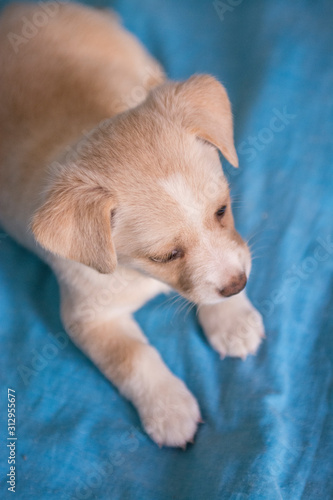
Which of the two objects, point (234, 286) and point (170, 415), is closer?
point (234, 286)

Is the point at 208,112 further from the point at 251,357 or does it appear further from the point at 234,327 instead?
the point at 251,357

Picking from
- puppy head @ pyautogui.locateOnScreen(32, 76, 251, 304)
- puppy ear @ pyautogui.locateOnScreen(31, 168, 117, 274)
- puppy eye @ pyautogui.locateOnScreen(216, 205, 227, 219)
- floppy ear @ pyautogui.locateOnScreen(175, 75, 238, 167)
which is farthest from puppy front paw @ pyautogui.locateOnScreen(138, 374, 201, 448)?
floppy ear @ pyautogui.locateOnScreen(175, 75, 238, 167)

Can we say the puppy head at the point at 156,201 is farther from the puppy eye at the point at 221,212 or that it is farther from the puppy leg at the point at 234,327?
the puppy leg at the point at 234,327

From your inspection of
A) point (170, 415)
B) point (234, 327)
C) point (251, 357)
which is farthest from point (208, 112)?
point (170, 415)

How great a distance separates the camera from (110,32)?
351 centimetres

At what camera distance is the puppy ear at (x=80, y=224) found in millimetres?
2045

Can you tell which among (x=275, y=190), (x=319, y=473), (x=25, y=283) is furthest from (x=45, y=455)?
(x=275, y=190)

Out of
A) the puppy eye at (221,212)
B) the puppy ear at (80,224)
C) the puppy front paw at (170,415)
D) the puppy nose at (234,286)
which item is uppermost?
the puppy ear at (80,224)

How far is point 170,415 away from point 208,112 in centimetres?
166

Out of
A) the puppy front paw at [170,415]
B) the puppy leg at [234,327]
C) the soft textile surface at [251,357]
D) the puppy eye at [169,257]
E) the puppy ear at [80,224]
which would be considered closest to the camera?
the puppy ear at [80,224]

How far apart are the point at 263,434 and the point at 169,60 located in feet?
10.7

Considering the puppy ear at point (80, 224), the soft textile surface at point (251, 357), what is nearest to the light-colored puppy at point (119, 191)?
the puppy ear at point (80, 224)

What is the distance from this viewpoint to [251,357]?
9.24 ft

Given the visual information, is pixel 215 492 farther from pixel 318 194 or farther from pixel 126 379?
pixel 318 194
